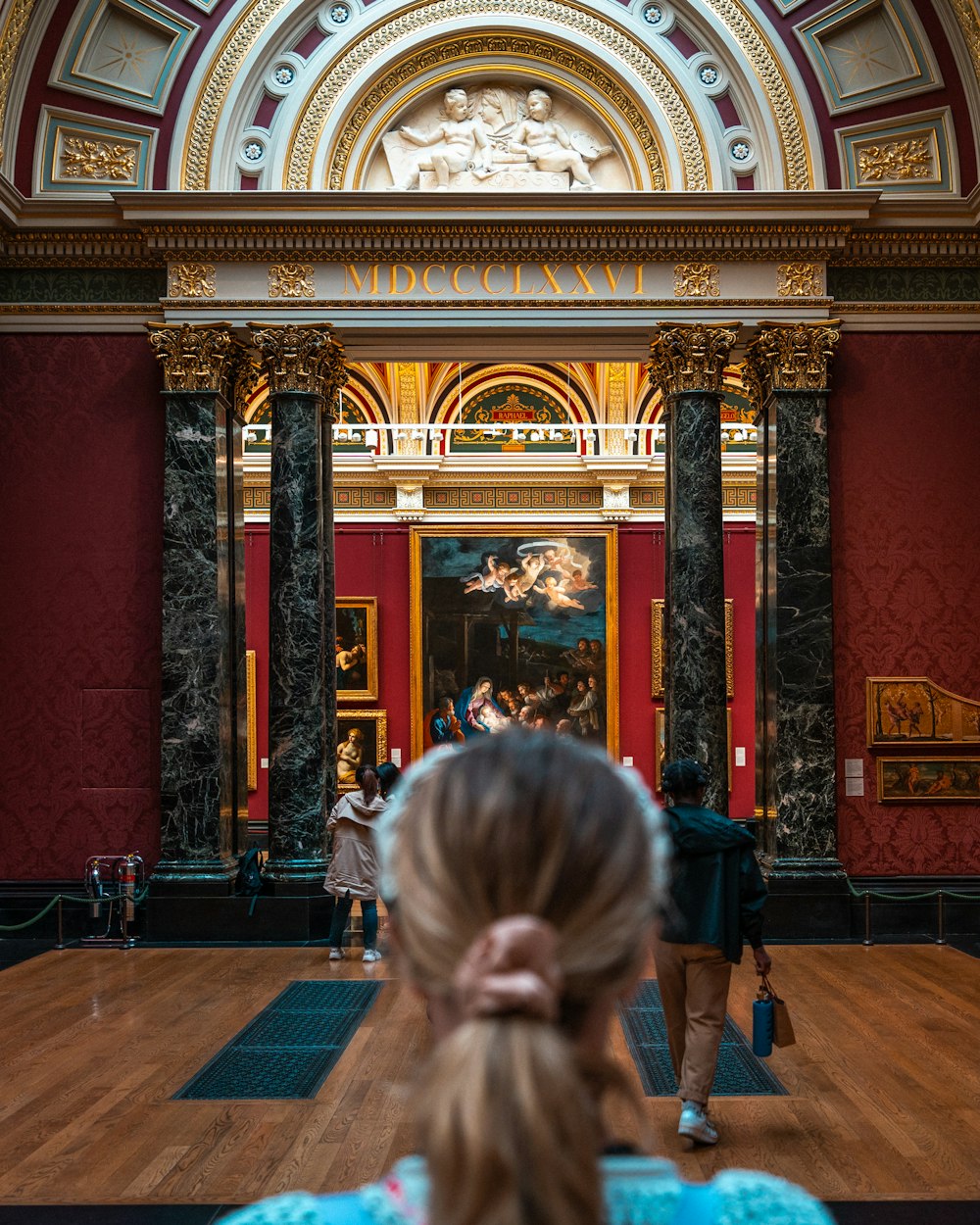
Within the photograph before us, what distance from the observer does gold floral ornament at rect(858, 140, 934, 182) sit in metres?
13.5

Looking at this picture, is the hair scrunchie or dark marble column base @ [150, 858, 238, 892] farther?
dark marble column base @ [150, 858, 238, 892]

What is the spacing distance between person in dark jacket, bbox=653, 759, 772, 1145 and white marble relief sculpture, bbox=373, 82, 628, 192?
920 cm

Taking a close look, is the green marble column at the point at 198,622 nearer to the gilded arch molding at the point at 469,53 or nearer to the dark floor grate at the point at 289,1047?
the gilded arch molding at the point at 469,53

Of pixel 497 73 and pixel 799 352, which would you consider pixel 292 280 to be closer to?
pixel 497 73

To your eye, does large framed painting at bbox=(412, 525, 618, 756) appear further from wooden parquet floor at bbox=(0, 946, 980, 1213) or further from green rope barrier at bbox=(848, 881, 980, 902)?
wooden parquet floor at bbox=(0, 946, 980, 1213)

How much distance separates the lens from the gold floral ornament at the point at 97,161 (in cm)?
1350

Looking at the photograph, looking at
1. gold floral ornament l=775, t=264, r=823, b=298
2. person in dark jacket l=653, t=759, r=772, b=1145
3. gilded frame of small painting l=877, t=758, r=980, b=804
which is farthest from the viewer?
gold floral ornament l=775, t=264, r=823, b=298

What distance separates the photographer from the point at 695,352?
13.3 metres

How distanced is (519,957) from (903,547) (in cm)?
1321

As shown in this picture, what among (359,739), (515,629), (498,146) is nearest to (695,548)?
(498,146)

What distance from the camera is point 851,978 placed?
1066cm

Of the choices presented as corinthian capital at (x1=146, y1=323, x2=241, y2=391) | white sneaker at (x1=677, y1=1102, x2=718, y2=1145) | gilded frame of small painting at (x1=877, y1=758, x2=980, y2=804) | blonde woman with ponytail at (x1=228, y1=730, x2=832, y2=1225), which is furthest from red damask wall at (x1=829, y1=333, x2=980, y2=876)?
blonde woman with ponytail at (x1=228, y1=730, x2=832, y2=1225)

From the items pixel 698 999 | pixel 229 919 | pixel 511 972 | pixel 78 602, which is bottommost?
pixel 229 919

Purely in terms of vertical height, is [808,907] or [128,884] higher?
[128,884]
